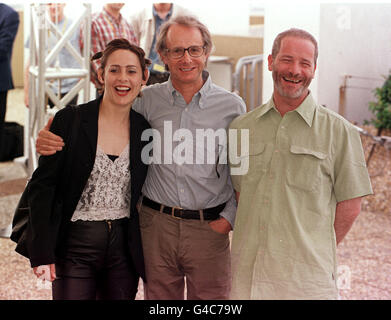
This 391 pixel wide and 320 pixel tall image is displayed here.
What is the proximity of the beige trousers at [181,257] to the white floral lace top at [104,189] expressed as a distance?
0.19 metres

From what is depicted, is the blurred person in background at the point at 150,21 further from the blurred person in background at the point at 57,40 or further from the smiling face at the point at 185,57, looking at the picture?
the blurred person in background at the point at 57,40

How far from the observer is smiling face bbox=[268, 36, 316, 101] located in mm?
1615

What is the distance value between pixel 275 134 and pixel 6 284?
226 centimetres

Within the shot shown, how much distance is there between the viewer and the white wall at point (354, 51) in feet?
6.97

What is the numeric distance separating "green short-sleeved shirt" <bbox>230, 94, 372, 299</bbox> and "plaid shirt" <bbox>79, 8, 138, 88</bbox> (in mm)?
1134

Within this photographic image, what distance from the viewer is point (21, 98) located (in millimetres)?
11414

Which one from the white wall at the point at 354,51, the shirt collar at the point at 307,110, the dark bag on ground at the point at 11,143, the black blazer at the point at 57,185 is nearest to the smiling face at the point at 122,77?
the black blazer at the point at 57,185

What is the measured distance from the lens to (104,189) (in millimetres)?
1805

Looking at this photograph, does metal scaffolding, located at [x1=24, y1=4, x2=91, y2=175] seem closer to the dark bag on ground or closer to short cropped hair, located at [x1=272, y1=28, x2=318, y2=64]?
short cropped hair, located at [x1=272, y1=28, x2=318, y2=64]

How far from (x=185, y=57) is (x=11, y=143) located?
16.8 ft

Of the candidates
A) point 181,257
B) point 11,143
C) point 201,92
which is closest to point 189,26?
point 201,92

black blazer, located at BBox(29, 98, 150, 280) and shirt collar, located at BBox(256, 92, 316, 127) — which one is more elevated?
shirt collar, located at BBox(256, 92, 316, 127)

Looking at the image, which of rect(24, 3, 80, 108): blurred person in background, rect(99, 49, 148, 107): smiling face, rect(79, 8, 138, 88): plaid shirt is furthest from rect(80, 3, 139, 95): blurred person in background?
rect(99, 49, 148, 107): smiling face
